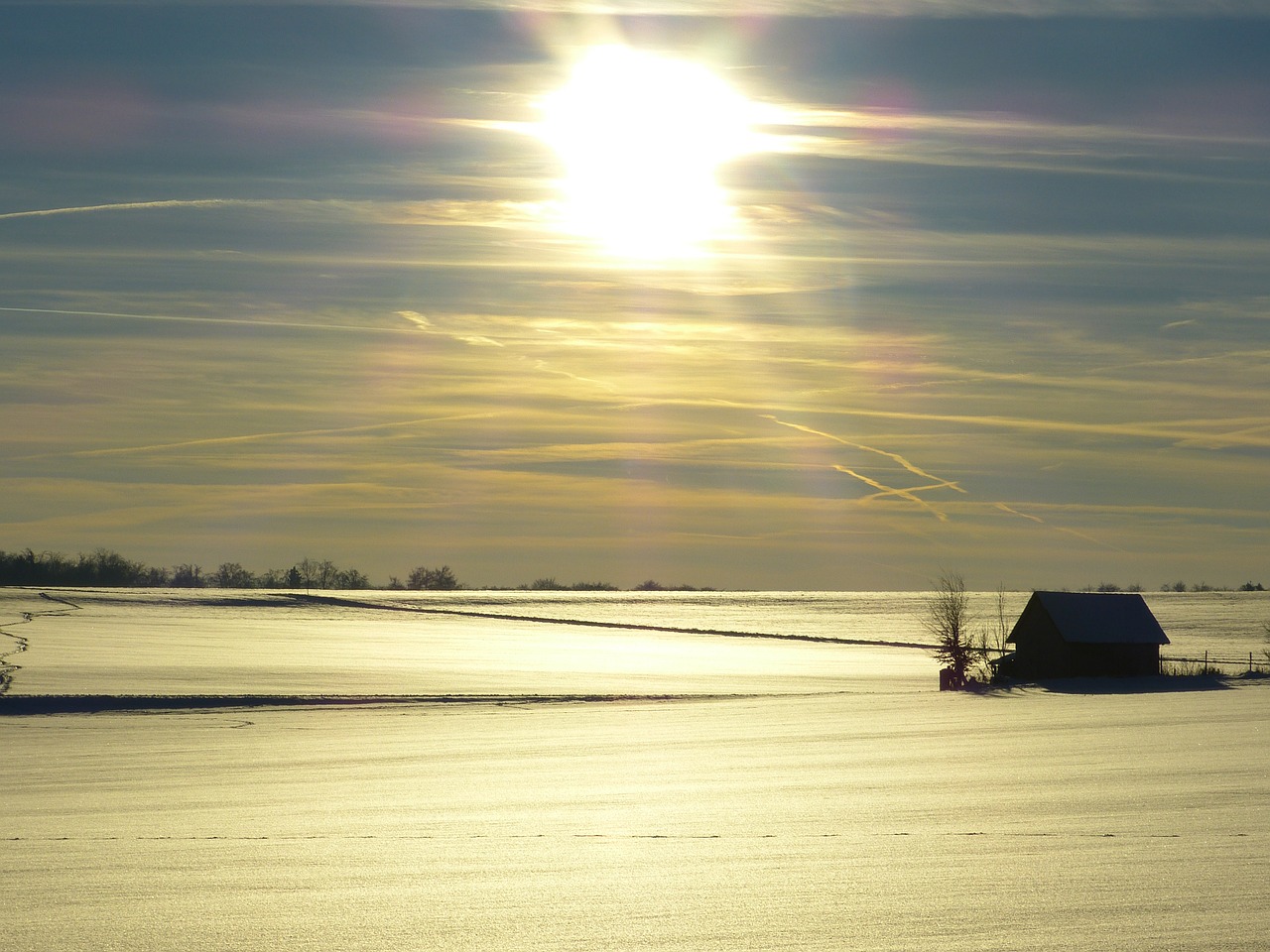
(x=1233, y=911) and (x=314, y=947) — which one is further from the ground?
(x=1233, y=911)

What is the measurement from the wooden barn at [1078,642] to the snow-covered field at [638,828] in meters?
19.6

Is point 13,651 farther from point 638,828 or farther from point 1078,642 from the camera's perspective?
point 638,828

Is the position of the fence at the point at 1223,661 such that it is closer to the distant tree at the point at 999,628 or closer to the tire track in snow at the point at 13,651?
the distant tree at the point at 999,628

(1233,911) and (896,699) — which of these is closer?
(1233,911)

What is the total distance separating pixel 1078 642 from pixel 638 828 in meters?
44.3

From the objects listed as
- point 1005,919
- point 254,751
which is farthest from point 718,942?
point 254,751

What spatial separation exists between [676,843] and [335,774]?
27.0 feet

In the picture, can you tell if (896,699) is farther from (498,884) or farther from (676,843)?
(498,884)

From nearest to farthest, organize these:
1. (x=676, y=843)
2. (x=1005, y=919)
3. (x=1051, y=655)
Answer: (x=1005, y=919)
(x=676, y=843)
(x=1051, y=655)

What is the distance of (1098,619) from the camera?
5481 cm

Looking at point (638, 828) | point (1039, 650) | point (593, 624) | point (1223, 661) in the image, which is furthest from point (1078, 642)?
point (593, 624)

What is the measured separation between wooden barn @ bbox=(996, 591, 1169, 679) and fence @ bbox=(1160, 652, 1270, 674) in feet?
5.73

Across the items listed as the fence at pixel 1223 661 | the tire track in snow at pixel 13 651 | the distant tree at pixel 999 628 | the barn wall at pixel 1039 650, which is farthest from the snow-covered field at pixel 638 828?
the distant tree at pixel 999 628

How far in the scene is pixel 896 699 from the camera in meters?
38.6
